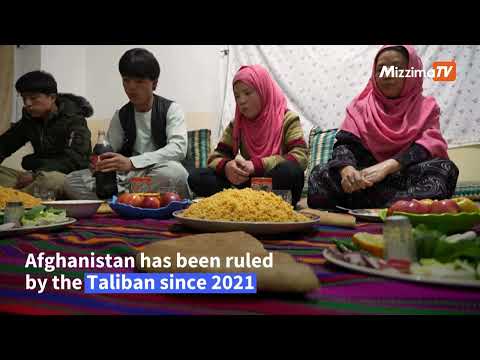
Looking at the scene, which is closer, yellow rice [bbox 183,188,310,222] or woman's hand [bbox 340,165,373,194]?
yellow rice [bbox 183,188,310,222]

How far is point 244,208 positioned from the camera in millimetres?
846

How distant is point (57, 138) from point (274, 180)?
1662 millimetres

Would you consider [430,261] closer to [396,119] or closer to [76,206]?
[76,206]

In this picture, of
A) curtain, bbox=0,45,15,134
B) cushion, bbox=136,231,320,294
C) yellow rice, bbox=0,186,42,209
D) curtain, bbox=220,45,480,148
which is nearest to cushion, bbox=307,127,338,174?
curtain, bbox=220,45,480,148

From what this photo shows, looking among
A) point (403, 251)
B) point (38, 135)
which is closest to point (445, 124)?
point (403, 251)

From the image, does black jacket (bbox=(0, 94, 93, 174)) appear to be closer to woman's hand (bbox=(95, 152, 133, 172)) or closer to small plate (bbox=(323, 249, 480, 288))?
woman's hand (bbox=(95, 152, 133, 172))

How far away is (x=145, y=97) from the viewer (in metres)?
2.14

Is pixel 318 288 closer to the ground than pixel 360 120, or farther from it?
closer to the ground

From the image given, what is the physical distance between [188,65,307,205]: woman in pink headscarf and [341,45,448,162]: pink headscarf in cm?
28

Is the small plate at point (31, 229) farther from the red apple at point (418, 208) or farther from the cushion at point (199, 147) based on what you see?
the cushion at point (199, 147)

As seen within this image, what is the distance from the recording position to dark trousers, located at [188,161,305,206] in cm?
160

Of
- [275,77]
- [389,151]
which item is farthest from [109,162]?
[275,77]

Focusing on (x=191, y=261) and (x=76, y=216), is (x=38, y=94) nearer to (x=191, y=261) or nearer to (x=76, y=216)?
(x=76, y=216)

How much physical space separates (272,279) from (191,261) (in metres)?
0.12
